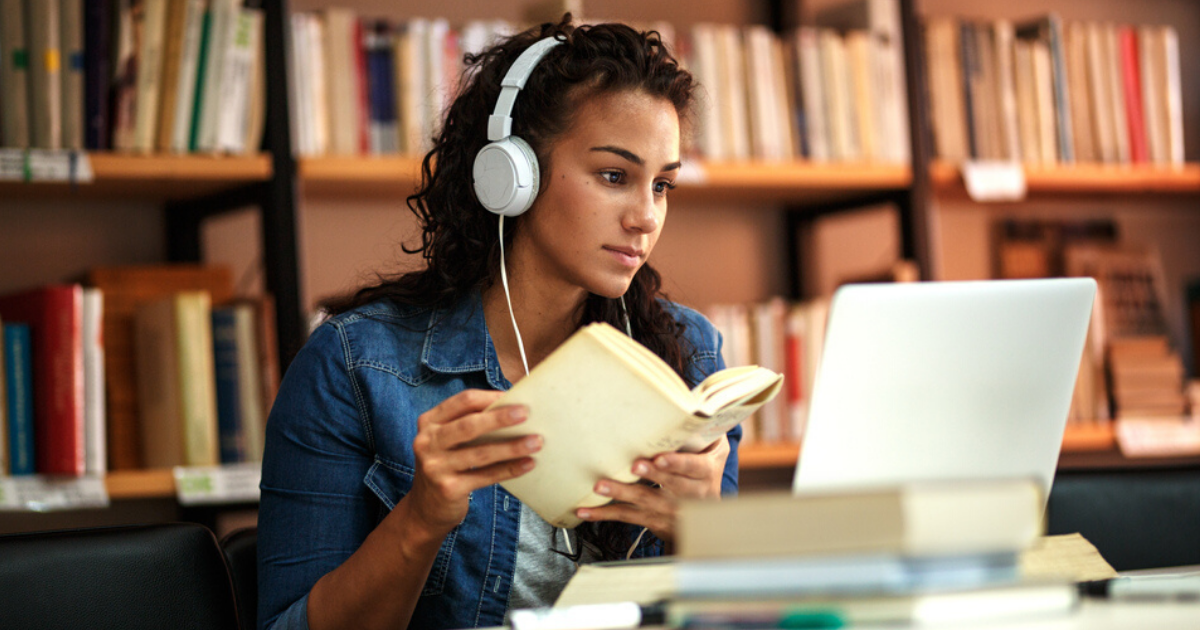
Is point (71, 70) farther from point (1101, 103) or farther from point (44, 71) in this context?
point (1101, 103)

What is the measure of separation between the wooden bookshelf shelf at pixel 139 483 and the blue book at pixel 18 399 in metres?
0.12

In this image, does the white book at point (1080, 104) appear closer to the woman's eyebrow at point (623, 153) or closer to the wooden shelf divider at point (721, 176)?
the wooden shelf divider at point (721, 176)

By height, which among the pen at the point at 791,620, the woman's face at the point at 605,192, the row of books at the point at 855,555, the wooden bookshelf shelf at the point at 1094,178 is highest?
the wooden bookshelf shelf at the point at 1094,178

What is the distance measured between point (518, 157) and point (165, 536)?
20.4 inches

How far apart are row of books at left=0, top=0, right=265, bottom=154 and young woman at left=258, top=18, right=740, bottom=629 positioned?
51cm

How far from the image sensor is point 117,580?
0.95 m

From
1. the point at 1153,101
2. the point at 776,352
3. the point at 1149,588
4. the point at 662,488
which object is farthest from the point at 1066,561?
the point at 1153,101

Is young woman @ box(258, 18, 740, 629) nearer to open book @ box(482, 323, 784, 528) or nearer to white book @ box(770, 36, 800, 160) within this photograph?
open book @ box(482, 323, 784, 528)

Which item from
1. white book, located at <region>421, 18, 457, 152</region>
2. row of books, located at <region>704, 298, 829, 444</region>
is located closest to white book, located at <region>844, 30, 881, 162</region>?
row of books, located at <region>704, 298, 829, 444</region>

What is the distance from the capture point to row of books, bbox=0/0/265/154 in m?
1.58

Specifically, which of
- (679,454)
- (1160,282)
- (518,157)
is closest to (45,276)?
(518,157)

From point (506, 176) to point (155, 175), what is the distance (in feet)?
2.52

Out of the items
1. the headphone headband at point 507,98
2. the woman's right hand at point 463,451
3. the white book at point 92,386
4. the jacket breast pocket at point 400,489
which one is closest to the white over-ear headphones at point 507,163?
the headphone headband at point 507,98

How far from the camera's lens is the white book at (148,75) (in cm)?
165
